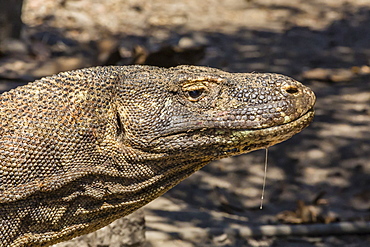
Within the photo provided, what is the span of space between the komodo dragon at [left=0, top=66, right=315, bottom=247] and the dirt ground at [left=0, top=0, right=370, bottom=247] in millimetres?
2134

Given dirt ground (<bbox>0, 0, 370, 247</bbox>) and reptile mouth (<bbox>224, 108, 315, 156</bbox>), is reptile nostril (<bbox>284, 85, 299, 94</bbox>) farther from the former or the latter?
dirt ground (<bbox>0, 0, 370, 247</bbox>)

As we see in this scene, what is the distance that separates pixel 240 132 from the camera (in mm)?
3303

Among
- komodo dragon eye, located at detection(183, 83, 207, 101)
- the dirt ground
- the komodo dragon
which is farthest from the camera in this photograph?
the dirt ground

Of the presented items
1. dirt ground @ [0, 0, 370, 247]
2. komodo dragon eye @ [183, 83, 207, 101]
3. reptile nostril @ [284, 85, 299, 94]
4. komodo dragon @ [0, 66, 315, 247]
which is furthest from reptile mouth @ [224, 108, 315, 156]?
dirt ground @ [0, 0, 370, 247]

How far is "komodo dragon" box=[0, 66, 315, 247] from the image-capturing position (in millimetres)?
3207

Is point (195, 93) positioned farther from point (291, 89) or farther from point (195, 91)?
point (291, 89)

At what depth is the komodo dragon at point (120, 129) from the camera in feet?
10.5

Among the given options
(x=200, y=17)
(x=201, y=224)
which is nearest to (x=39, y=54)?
(x=200, y=17)

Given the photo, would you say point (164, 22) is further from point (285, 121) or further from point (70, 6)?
point (285, 121)

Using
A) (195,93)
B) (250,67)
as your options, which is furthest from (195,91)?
(250,67)

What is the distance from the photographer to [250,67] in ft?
30.8

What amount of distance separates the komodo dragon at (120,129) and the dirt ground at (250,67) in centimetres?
213

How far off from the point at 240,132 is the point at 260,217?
306cm

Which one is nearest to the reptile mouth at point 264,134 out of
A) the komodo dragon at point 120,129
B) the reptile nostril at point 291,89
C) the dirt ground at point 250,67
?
the komodo dragon at point 120,129
